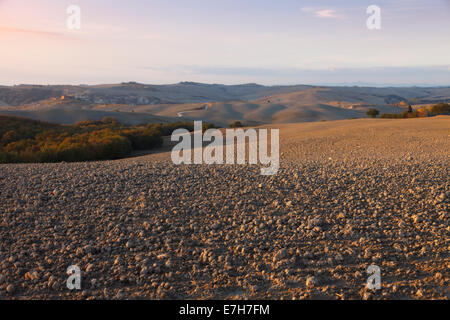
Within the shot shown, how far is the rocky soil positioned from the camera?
4000mm

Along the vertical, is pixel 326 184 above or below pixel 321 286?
above

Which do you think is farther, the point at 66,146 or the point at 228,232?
the point at 66,146

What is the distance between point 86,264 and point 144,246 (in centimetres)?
71

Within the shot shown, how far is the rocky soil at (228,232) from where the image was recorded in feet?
13.1

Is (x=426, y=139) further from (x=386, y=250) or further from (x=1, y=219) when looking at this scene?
(x=1, y=219)

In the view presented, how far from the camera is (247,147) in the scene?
14859 mm

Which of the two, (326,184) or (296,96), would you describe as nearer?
(326,184)

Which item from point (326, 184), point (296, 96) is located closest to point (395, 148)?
point (326, 184)

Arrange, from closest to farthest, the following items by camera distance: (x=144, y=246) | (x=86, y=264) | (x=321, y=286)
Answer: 1. (x=321, y=286)
2. (x=86, y=264)
3. (x=144, y=246)

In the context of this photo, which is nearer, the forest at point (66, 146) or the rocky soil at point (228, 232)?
the rocky soil at point (228, 232)

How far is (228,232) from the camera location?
17.1 feet

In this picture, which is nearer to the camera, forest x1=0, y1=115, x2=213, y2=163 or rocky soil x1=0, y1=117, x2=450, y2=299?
rocky soil x1=0, y1=117, x2=450, y2=299

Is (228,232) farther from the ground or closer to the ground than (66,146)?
closer to the ground
